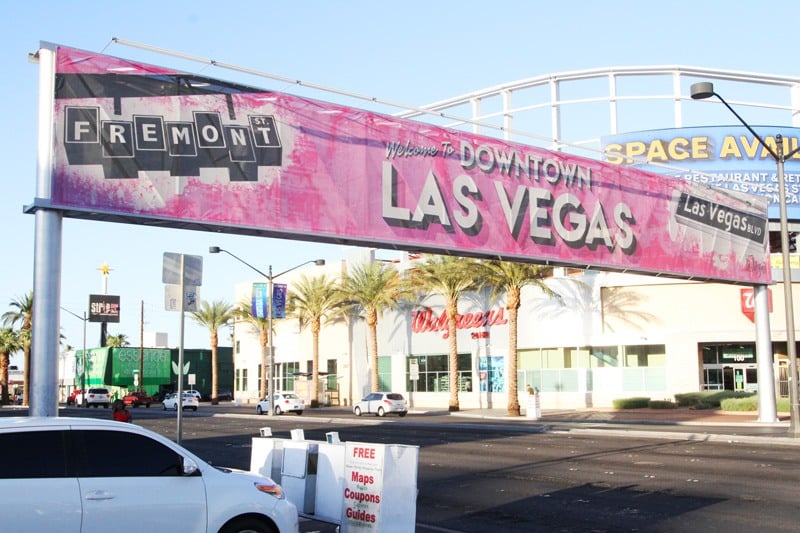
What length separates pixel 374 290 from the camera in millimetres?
59406

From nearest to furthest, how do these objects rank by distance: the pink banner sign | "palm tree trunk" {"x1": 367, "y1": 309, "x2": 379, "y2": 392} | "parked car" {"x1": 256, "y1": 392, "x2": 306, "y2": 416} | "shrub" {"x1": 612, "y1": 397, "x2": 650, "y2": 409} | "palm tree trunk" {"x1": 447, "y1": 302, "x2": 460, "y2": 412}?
→ the pink banner sign < "shrub" {"x1": 612, "y1": 397, "x2": 650, "y2": 409} < "palm tree trunk" {"x1": 447, "y1": 302, "x2": 460, "y2": 412} < "parked car" {"x1": 256, "y1": 392, "x2": 306, "y2": 416} < "palm tree trunk" {"x1": 367, "y1": 309, "x2": 379, "y2": 392}

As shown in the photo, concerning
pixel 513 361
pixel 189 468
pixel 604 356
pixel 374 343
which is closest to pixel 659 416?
pixel 513 361

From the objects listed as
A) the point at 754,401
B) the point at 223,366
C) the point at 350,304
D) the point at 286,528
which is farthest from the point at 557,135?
the point at 223,366

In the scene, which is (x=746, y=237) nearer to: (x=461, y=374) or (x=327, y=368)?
(x=461, y=374)

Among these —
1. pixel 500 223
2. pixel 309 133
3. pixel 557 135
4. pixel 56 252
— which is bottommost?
pixel 56 252

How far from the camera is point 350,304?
215 feet

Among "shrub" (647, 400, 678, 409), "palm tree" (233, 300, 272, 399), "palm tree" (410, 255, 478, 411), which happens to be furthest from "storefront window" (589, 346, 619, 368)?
"palm tree" (233, 300, 272, 399)

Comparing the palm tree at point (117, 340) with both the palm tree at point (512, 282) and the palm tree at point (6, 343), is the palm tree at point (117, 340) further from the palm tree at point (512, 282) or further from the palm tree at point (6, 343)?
the palm tree at point (512, 282)

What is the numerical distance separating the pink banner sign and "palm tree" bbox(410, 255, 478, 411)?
71.4ft

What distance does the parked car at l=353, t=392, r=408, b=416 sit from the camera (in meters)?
49.5

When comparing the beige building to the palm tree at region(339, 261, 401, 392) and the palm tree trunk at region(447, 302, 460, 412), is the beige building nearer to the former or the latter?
the palm tree trunk at region(447, 302, 460, 412)

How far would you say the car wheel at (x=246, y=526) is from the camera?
873cm

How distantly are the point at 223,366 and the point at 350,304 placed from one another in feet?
174

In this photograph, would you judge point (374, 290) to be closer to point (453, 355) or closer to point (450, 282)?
point (450, 282)
